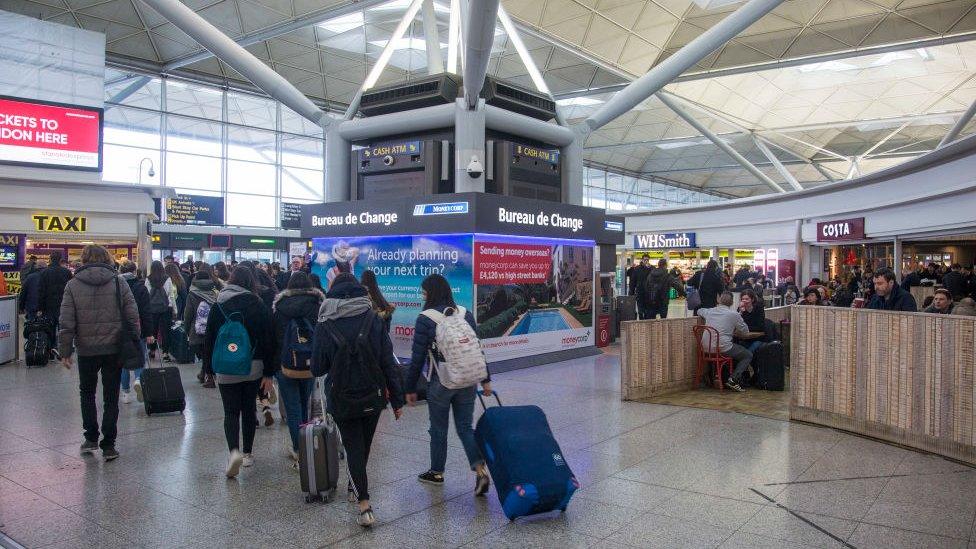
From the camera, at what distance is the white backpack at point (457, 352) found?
482cm

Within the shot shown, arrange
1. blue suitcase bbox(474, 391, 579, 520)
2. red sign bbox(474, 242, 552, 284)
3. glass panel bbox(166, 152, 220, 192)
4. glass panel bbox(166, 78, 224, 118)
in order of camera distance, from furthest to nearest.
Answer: glass panel bbox(166, 78, 224, 118), glass panel bbox(166, 152, 220, 192), red sign bbox(474, 242, 552, 284), blue suitcase bbox(474, 391, 579, 520)

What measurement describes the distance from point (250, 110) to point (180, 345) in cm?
2149

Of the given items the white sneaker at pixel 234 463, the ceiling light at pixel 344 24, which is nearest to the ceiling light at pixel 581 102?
the ceiling light at pixel 344 24

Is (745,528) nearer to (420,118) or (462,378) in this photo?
(462,378)

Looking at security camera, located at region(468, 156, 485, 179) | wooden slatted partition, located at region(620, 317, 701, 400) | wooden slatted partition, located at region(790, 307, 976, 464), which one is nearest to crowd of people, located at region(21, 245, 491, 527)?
wooden slatted partition, located at region(620, 317, 701, 400)

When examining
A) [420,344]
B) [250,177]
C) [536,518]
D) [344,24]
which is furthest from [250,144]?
[536,518]

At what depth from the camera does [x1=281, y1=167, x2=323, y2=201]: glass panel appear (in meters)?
31.6

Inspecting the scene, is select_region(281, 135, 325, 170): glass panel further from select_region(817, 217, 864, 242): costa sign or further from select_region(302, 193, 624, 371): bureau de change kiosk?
select_region(817, 217, 864, 242): costa sign

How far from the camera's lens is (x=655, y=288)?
15234 mm

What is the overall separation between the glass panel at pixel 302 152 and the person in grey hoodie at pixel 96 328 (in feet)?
Result: 88.2

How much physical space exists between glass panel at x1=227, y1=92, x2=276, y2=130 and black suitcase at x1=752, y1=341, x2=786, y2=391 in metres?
26.3

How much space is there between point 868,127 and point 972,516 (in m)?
34.8

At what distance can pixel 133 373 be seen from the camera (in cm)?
896

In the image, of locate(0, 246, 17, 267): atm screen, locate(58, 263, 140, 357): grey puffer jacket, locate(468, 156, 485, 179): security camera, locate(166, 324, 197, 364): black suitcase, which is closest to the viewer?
locate(58, 263, 140, 357): grey puffer jacket
